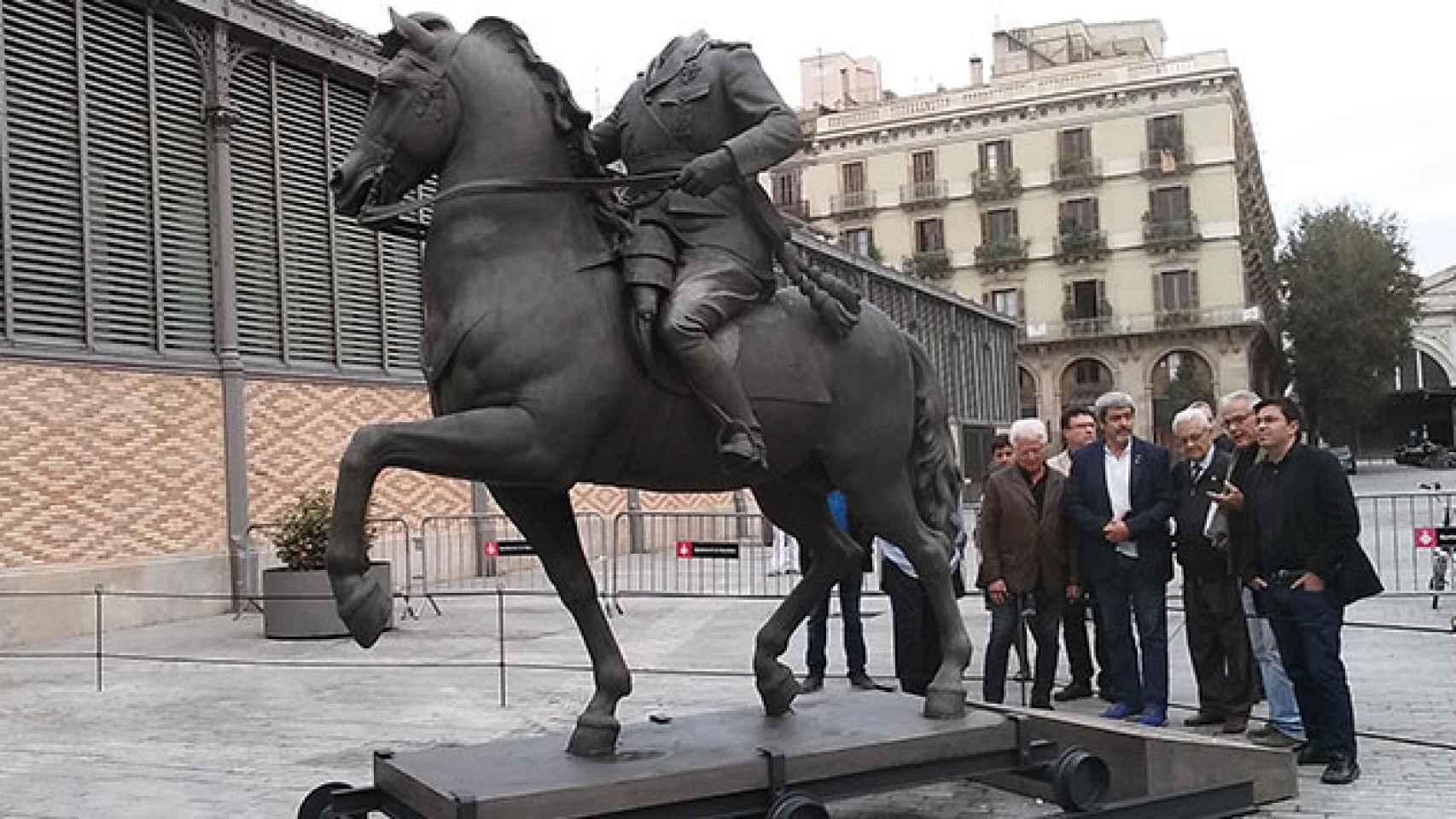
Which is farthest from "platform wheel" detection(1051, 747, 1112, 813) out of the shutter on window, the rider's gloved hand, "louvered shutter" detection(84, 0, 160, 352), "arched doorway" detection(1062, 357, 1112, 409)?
"arched doorway" detection(1062, 357, 1112, 409)

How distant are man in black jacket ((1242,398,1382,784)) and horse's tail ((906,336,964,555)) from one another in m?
1.68

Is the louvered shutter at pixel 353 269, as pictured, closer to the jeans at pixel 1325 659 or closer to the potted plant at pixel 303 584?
the potted plant at pixel 303 584

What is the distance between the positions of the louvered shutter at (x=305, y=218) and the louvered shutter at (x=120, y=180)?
1.85 m

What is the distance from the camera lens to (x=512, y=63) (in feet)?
15.6

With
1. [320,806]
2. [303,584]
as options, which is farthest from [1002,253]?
[320,806]

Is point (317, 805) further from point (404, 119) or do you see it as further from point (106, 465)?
point (106, 465)

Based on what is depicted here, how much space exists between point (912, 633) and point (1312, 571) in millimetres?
2562

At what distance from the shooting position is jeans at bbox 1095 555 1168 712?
7.37 meters

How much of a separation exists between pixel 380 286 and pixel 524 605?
480cm

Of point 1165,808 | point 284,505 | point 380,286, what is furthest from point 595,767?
point 380,286

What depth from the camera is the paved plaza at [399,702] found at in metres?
6.16

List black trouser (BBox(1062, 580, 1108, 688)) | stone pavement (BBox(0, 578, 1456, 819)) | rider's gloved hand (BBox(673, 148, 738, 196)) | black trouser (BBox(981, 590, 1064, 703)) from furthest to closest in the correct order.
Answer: black trouser (BBox(1062, 580, 1108, 688)) → black trouser (BBox(981, 590, 1064, 703)) → stone pavement (BBox(0, 578, 1456, 819)) → rider's gloved hand (BBox(673, 148, 738, 196))

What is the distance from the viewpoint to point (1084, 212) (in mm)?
54188

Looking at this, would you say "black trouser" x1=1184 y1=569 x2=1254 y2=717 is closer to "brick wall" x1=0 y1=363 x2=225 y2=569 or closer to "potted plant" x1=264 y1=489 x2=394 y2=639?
"potted plant" x1=264 y1=489 x2=394 y2=639
